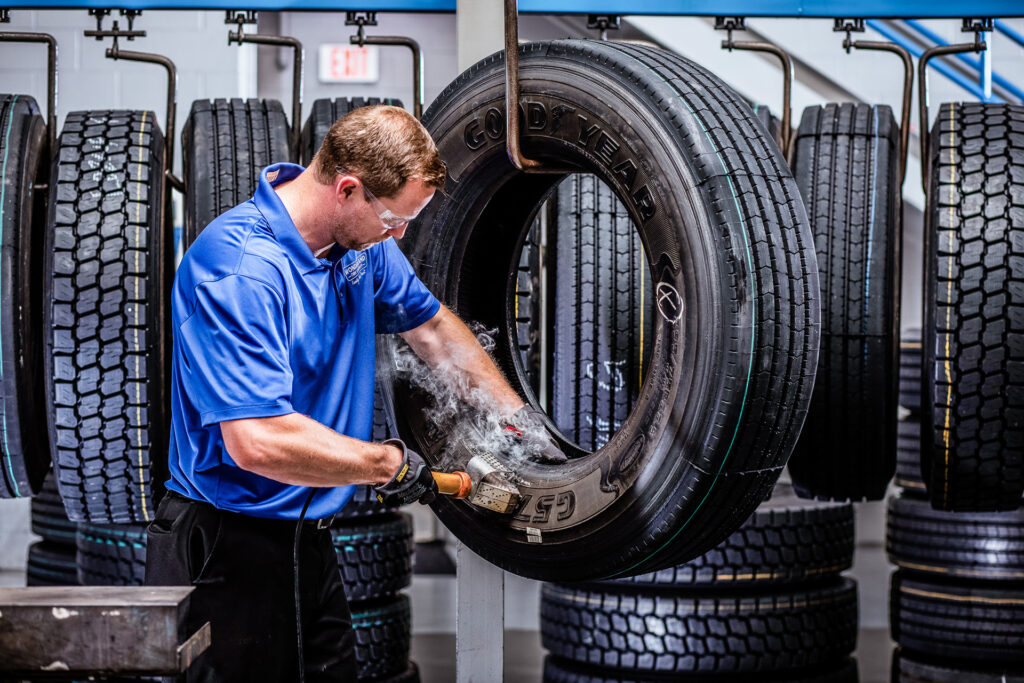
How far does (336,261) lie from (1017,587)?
10.1 ft

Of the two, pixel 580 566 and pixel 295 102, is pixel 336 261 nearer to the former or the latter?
pixel 580 566

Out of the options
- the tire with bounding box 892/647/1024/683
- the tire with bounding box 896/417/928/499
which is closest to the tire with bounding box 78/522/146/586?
the tire with bounding box 892/647/1024/683

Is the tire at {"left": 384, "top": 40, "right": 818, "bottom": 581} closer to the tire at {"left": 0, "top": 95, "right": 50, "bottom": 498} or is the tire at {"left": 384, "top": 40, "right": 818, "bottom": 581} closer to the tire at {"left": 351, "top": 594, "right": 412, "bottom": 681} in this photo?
the tire at {"left": 351, "top": 594, "right": 412, "bottom": 681}

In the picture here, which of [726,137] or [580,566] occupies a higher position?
[726,137]

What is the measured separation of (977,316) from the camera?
298 cm

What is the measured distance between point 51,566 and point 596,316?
259 centimetres

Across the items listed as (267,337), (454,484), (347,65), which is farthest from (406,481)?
(347,65)

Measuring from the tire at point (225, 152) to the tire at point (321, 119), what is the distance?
2.8 inches

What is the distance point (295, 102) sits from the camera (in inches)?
137

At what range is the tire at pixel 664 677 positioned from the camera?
12.1ft

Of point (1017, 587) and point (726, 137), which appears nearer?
point (726, 137)

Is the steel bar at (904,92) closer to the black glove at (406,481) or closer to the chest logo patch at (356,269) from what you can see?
the chest logo patch at (356,269)

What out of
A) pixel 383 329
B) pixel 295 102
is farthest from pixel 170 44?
pixel 383 329

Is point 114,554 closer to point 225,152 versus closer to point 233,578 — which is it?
point 225,152
